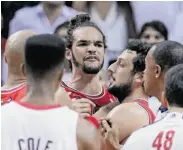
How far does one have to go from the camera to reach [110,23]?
338 inches

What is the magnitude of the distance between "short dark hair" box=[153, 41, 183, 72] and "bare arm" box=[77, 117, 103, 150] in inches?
49.4

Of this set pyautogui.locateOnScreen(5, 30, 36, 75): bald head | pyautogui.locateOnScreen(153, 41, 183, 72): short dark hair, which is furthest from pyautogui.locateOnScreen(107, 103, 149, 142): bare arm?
pyautogui.locateOnScreen(5, 30, 36, 75): bald head

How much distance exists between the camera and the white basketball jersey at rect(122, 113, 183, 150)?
377cm

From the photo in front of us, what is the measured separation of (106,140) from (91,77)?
5.69 ft

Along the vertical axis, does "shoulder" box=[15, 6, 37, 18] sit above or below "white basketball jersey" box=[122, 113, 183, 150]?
above

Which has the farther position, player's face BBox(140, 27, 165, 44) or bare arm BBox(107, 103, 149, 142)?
player's face BBox(140, 27, 165, 44)

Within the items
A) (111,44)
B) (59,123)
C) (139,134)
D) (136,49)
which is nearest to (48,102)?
(59,123)

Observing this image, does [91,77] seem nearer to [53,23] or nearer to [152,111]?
[152,111]

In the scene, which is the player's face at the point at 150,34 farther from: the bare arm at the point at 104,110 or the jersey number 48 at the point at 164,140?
the jersey number 48 at the point at 164,140

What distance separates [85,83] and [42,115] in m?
2.34

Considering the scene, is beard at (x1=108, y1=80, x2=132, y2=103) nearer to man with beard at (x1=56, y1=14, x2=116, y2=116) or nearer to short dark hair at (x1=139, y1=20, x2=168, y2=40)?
man with beard at (x1=56, y1=14, x2=116, y2=116)

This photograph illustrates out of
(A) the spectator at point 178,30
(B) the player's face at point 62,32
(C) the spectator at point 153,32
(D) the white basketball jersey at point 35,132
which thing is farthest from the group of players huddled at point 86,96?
(A) the spectator at point 178,30

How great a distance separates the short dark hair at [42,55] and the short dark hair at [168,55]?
141cm

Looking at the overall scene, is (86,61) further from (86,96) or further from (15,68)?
(15,68)
